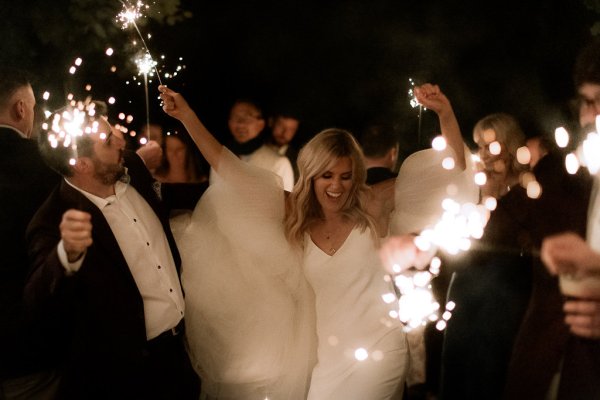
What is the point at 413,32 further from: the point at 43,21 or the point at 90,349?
the point at 90,349

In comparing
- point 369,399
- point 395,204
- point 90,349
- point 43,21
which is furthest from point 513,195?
point 43,21

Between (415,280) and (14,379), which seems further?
(415,280)

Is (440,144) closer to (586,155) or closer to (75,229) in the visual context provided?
(586,155)

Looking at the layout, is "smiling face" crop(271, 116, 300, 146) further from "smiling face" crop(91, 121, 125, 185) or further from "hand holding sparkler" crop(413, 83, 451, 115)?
"smiling face" crop(91, 121, 125, 185)

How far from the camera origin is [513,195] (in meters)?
3.89

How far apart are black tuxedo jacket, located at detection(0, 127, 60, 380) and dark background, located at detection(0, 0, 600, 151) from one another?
1.90 metres

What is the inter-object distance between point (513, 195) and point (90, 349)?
7.69 ft

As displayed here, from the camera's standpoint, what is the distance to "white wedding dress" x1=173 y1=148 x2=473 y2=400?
374 centimetres

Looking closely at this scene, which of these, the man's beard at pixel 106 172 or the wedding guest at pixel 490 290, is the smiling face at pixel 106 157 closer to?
the man's beard at pixel 106 172

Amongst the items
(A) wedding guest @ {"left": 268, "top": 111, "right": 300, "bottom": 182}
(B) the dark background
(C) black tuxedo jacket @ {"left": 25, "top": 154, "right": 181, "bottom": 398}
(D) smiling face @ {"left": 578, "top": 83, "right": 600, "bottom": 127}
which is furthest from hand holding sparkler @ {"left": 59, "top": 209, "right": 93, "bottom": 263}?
(A) wedding guest @ {"left": 268, "top": 111, "right": 300, "bottom": 182}

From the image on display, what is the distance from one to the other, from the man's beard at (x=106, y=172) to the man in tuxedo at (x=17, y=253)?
319 millimetres

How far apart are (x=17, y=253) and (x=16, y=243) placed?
0.05 metres

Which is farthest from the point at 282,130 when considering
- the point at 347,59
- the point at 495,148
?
the point at 495,148

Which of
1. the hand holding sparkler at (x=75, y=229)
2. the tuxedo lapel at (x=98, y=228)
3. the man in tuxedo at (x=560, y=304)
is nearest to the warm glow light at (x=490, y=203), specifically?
the man in tuxedo at (x=560, y=304)
